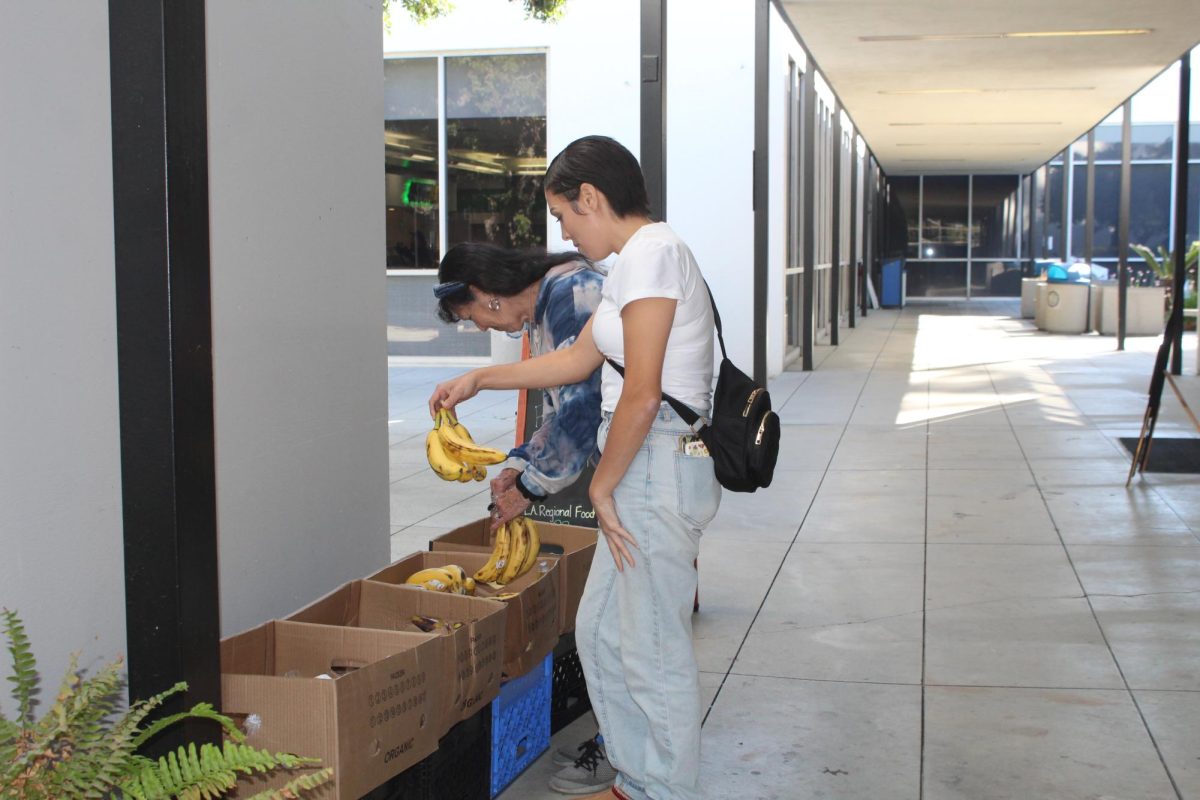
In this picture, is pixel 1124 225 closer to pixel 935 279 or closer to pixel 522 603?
pixel 522 603

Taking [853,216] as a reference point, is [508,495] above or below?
below

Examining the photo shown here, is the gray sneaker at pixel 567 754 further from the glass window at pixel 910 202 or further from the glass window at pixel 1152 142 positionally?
the glass window at pixel 910 202

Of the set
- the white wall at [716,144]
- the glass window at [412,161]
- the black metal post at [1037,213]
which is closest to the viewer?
the white wall at [716,144]

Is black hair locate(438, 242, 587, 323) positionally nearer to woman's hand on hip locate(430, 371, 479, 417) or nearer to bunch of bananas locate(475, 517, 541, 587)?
woman's hand on hip locate(430, 371, 479, 417)

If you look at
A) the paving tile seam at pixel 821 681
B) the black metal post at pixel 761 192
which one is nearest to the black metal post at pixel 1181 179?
the black metal post at pixel 761 192

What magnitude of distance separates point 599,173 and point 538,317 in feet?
2.54

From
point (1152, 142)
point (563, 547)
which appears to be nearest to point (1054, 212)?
point (1152, 142)

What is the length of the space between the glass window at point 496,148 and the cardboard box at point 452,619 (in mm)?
12376

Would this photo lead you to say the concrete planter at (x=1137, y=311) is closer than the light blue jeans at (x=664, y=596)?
No

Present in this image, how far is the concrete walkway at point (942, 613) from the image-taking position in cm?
398

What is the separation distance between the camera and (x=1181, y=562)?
6.45 meters

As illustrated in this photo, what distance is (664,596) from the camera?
3219 millimetres

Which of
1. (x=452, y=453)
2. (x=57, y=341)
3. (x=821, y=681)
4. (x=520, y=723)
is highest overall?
(x=57, y=341)

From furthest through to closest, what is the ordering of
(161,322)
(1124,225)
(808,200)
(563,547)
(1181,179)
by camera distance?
(1124,225)
(808,200)
(1181,179)
(563,547)
(161,322)
